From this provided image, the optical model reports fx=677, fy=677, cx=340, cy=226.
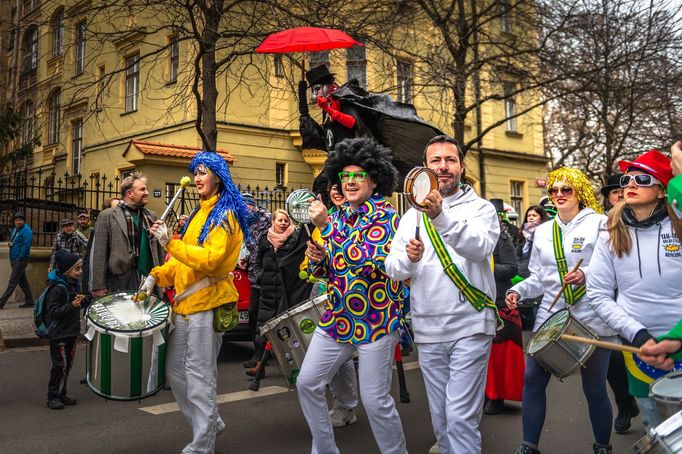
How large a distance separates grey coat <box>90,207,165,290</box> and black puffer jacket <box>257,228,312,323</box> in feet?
4.01

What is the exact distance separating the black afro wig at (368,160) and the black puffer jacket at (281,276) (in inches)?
80.8

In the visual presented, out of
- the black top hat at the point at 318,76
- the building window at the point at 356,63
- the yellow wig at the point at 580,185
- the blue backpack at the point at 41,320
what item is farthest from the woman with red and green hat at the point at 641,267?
the building window at the point at 356,63

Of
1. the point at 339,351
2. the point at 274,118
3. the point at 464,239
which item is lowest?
the point at 339,351

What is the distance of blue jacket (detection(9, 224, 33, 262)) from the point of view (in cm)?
1159

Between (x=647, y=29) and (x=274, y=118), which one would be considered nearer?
(x=647, y=29)

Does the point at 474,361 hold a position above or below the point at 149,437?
above

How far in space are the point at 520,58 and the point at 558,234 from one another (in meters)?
12.3

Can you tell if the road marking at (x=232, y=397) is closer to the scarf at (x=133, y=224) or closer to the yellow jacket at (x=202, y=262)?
the scarf at (x=133, y=224)

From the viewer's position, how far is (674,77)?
53.0ft

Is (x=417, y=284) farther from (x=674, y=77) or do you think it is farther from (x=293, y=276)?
(x=674, y=77)

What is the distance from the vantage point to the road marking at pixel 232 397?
19.0 feet

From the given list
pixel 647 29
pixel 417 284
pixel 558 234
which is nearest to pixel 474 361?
pixel 417 284

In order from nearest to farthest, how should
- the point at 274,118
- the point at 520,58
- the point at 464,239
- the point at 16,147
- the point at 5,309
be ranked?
the point at 464,239 < the point at 5,309 < the point at 16,147 < the point at 520,58 < the point at 274,118

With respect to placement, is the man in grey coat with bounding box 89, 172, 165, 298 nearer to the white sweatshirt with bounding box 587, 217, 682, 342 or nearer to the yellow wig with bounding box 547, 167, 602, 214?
the yellow wig with bounding box 547, 167, 602, 214
